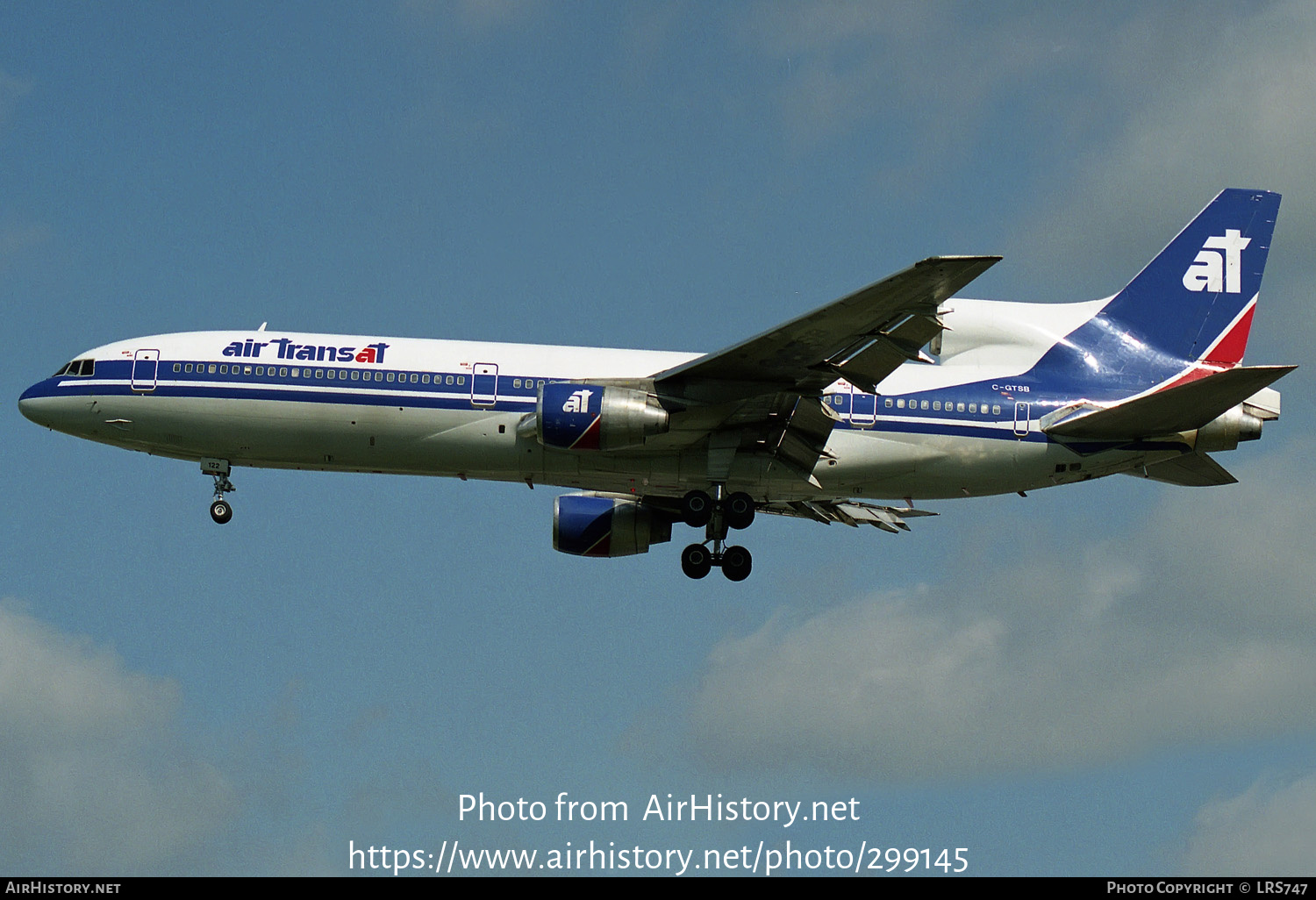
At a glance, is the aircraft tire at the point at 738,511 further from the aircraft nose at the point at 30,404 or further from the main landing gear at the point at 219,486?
the aircraft nose at the point at 30,404

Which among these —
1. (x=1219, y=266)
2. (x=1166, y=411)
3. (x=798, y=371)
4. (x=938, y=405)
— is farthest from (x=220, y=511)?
(x=1219, y=266)

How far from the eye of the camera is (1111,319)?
45438 mm

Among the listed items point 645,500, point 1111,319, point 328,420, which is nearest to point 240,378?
point 328,420

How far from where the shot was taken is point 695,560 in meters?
44.9

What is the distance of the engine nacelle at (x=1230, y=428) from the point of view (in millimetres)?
42562

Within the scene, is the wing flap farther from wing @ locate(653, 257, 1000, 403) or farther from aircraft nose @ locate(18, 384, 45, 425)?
aircraft nose @ locate(18, 384, 45, 425)

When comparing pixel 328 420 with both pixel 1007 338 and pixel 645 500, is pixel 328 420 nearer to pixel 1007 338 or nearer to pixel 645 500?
pixel 645 500

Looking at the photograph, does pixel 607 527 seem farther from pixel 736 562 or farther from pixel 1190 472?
pixel 1190 472

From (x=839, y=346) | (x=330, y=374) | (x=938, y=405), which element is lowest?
(x=938, y=405)

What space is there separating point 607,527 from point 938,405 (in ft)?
34.3

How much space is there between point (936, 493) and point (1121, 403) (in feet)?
16.5

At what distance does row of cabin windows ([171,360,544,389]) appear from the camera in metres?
43.2

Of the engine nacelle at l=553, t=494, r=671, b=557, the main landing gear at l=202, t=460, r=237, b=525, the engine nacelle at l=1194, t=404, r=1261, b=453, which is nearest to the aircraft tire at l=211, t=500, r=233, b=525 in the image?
the main landing gear at l=202, t=460, r=237, b=525
